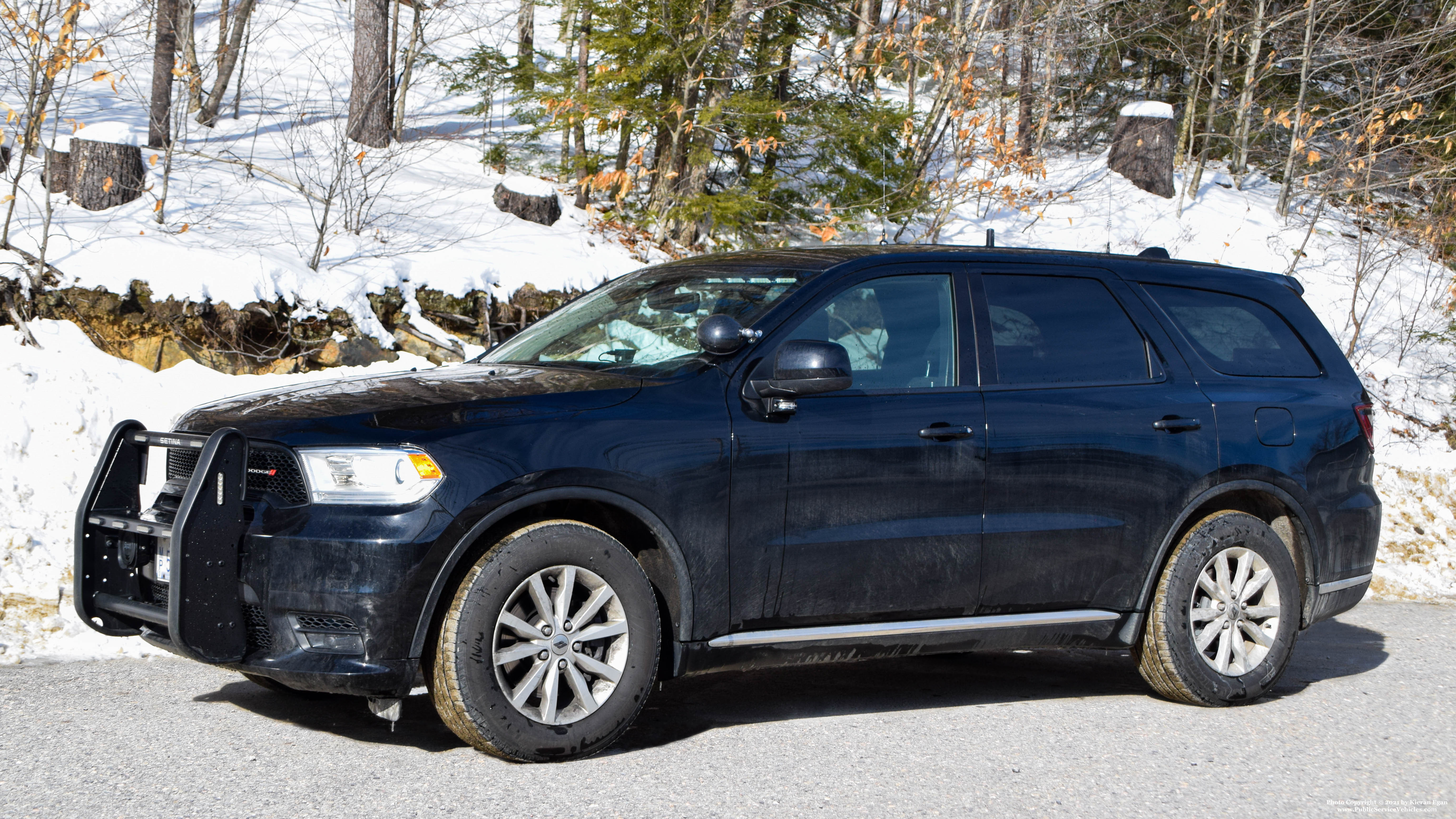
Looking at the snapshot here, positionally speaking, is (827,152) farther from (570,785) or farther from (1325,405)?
(570,785)

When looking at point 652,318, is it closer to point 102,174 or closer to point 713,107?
point 102,174

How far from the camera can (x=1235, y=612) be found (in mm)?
5664

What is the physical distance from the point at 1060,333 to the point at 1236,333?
1058mm

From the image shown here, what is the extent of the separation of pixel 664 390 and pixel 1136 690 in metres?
2.93

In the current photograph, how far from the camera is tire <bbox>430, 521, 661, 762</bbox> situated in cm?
412

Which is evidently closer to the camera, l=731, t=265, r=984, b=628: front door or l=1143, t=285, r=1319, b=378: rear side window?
l=731, t=265, r=984, b=628: front door

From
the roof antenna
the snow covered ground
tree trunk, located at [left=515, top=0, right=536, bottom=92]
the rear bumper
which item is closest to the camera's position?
the rear bumper

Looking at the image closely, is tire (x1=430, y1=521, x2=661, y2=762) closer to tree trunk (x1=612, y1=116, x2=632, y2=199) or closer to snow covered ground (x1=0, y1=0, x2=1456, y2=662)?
snow covered ground (x1=0, y1=0, x2=1456, y2=662)

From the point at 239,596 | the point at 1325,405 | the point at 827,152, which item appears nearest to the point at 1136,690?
the point at 1325,405

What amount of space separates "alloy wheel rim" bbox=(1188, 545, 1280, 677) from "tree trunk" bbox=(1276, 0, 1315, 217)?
12236 mm

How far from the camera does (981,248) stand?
5535mm

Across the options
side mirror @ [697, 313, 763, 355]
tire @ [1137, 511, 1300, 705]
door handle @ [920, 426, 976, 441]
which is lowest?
tire @ [1137, 511, 1300, 705]

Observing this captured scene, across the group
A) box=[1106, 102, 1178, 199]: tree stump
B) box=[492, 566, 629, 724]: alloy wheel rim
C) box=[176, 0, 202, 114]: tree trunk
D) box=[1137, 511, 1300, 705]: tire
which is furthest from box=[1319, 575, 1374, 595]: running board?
box=[1106, 102, 1178, 199]: tree stump

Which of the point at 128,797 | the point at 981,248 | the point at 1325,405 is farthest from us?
the point at 1325,405
